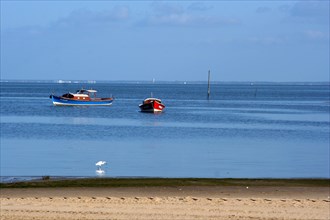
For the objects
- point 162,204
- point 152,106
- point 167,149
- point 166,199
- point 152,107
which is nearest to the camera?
point 162,204

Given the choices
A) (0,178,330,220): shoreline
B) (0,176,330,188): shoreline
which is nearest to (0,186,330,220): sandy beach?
(0,178,330,220): shoreline

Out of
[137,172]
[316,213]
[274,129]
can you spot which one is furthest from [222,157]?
[274,129]

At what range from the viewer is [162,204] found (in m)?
19.7

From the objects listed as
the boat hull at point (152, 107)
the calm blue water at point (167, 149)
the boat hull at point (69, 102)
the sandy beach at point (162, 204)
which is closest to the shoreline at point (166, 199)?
the sandy beach at point (162, 204)

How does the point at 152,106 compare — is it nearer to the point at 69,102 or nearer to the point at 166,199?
the point at 69,102

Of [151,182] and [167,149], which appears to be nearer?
[151,182]

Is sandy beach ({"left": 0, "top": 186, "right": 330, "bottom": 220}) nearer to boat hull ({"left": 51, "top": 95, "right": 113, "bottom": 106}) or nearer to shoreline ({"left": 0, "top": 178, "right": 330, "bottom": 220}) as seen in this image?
shoreline ({"left": 0, "top": 178, "right": 330, "bottom": 220})

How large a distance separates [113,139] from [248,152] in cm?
1146

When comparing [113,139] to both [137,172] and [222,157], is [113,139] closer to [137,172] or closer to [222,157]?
[222,157]

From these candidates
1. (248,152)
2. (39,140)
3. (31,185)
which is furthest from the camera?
(39,140)

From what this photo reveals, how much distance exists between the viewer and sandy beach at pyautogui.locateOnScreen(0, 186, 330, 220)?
59.2 feet

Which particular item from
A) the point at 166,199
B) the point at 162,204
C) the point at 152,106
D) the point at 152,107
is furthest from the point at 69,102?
the point at 162,204

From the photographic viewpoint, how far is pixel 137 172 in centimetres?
3106

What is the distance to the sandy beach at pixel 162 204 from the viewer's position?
18047 millimetres
